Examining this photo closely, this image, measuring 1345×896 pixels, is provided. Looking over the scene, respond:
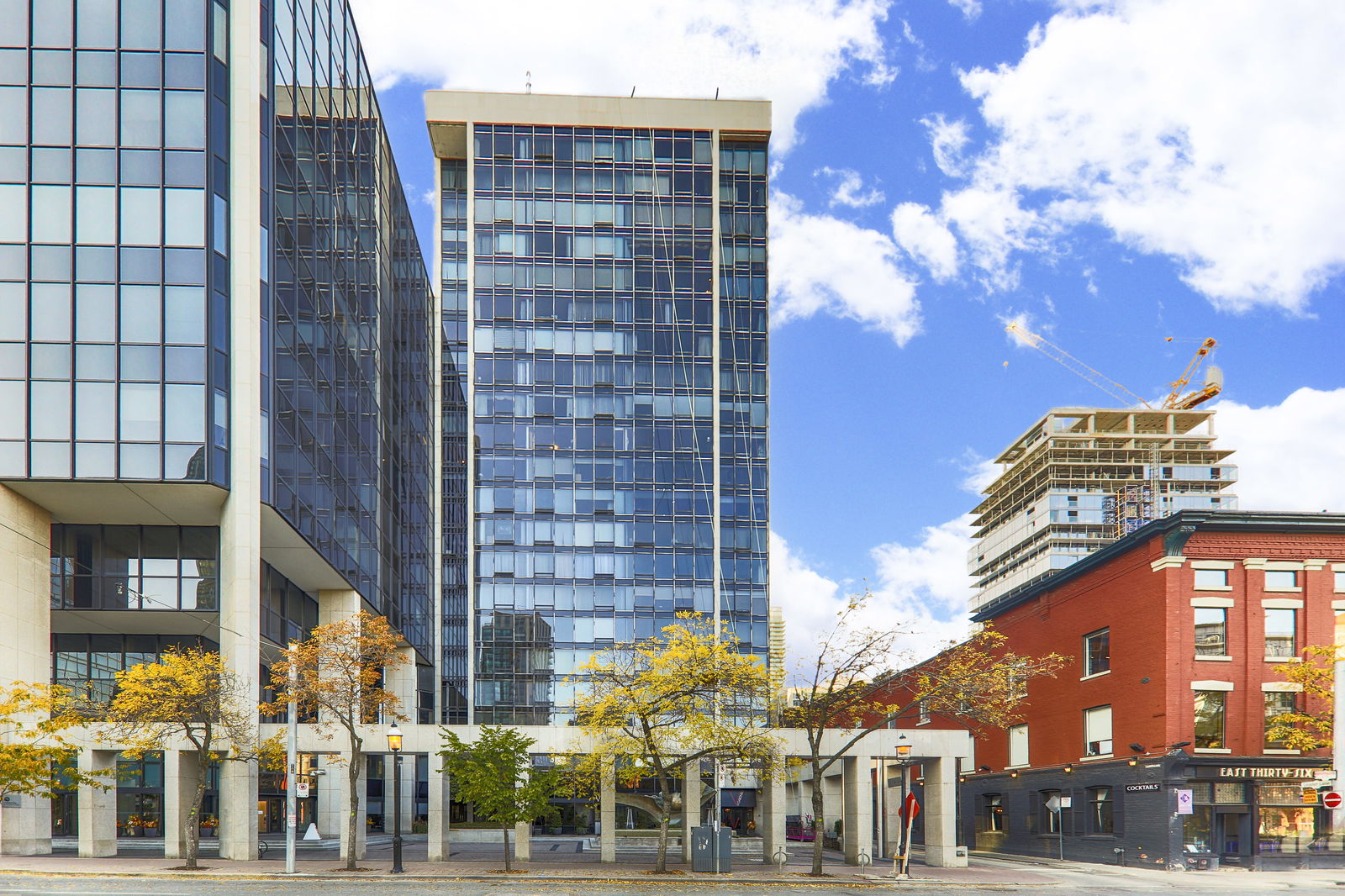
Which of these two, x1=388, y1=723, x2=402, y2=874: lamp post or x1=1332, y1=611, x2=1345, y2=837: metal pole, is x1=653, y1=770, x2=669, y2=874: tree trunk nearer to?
x1=388, y1=723, x2=402, y2=874: lamp post

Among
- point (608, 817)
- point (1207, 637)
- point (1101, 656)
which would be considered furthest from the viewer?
point (1101, 656)

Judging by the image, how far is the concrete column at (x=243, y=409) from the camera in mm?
44812

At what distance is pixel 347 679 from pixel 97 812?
33.3 ft

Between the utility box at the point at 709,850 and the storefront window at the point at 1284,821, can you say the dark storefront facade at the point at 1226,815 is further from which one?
the utility box at the point at 709,850

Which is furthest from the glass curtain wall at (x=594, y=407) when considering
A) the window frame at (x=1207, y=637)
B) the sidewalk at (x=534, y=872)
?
the window frame at (x=1207, y=637)

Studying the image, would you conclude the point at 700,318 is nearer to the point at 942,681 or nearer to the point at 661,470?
the point at 661,470

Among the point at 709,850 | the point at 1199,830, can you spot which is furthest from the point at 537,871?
the point at 1199,830

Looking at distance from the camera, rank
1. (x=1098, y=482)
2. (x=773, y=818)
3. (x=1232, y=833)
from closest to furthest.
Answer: (x=773, y=818) < (x=1232, y=833) < (x=1098, y=482)

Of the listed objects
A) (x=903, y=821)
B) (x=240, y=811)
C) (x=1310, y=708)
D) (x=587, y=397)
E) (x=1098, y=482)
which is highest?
(x=587, y=397)

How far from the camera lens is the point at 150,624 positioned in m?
51.6

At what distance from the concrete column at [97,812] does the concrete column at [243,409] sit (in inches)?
157

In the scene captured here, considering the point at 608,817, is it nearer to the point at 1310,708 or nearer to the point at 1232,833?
the point at 1232,833

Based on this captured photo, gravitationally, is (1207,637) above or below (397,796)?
above

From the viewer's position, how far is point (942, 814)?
149 ft
